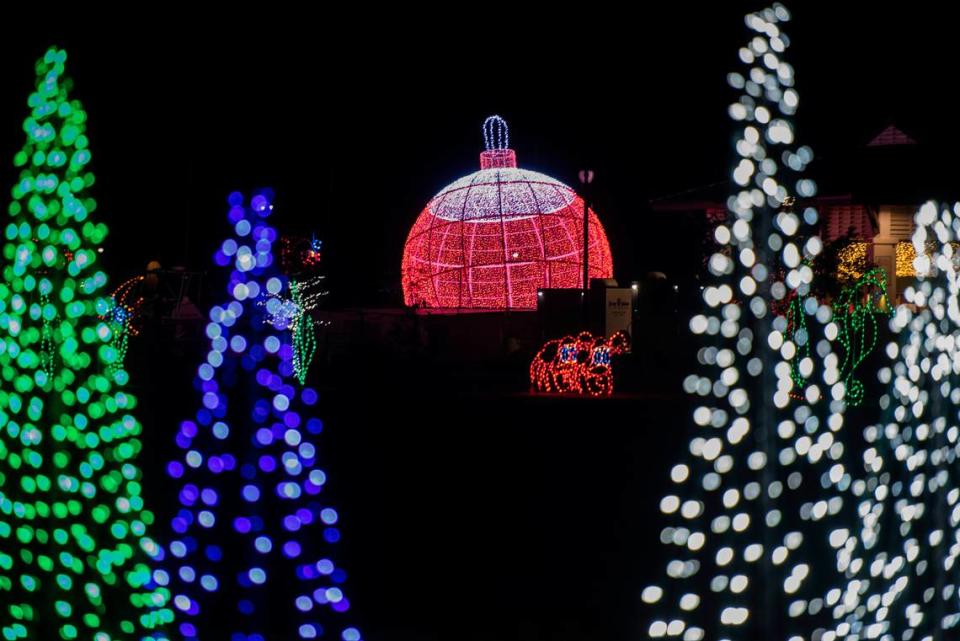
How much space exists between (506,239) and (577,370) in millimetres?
9694

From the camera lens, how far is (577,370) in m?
13.2

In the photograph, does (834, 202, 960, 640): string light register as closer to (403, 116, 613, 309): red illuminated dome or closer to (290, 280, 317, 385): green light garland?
(290, 280, 317, 385): green light garland

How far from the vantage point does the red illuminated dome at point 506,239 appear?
22.6 m

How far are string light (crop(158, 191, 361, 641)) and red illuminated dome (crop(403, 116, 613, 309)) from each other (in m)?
19.2

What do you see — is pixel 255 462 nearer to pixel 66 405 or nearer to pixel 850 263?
pixel 66 405

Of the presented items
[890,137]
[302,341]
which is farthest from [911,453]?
[890,137]

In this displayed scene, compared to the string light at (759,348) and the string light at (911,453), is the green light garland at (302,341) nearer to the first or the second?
the string light at (911,453)

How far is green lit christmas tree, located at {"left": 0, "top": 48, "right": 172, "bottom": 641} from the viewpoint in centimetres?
301

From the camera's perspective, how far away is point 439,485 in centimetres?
724

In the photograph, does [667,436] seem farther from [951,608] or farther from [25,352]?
[25,352]

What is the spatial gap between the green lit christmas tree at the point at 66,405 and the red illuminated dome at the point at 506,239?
62.6ft

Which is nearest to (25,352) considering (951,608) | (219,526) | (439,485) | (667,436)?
(219,526)

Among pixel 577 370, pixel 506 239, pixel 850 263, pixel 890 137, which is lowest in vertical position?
pixel 577 370

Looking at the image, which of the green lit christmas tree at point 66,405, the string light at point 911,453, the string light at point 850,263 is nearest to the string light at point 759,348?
the string light at point 911,453
